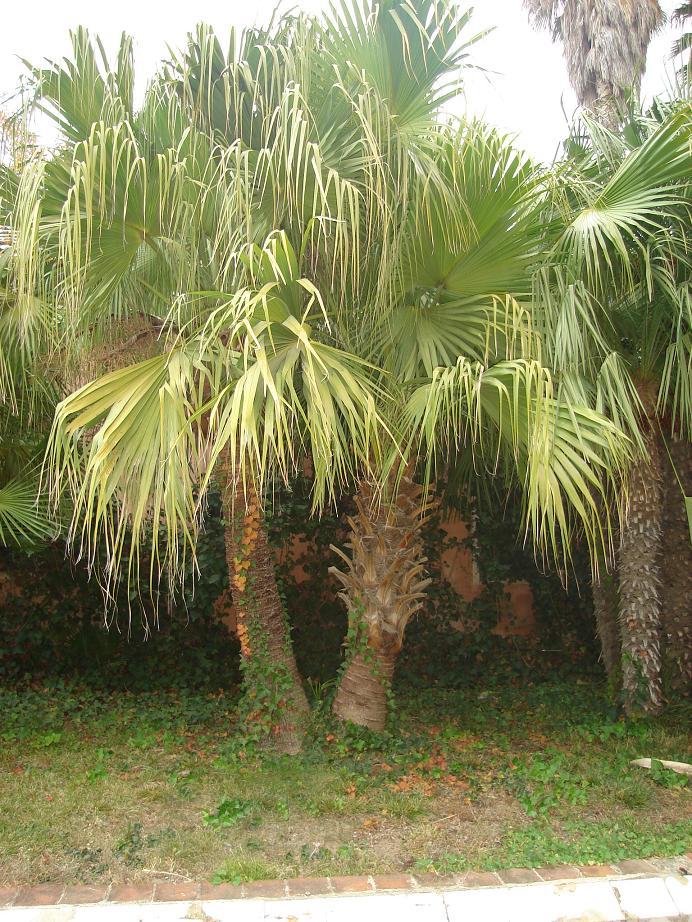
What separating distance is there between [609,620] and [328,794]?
3.12 metres

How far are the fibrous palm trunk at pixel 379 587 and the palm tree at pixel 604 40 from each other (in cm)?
801

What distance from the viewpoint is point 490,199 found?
4.25 meters

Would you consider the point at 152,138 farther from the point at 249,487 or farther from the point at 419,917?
the point at 419,917

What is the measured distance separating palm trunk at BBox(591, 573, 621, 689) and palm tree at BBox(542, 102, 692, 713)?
0.45 metres

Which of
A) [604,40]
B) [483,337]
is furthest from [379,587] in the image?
[604,40]

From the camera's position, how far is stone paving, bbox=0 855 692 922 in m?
3.39

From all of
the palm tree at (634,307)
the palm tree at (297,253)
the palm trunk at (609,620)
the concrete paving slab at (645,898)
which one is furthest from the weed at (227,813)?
the palm trunk at (609,620)

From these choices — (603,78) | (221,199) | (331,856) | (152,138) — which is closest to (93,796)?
(331,856)

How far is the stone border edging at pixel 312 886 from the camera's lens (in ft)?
11.5

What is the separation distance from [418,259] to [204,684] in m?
4.57

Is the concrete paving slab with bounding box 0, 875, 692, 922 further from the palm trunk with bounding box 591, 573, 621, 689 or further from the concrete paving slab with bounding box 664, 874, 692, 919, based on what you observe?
the palm trunk with bounding box 591, 573, 621, 689

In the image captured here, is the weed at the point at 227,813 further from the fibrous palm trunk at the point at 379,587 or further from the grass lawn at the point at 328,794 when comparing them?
the fibrous palm trunk at the point at 379,587

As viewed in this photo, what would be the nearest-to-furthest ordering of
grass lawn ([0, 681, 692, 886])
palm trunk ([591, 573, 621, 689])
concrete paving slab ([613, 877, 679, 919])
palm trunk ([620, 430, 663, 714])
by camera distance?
concrete paving slab ([613, 877, 679, 919])
grass lawn ([0, 681, 692, 886])
palm trunk ([620, 430, 663, 714])
palm trunk ([591, 573, 621, 689])

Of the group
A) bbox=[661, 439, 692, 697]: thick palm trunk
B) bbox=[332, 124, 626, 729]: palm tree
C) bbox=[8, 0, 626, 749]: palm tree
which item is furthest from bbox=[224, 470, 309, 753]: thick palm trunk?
bbox=[661, 439, 692, 697]: thick palm trunk
